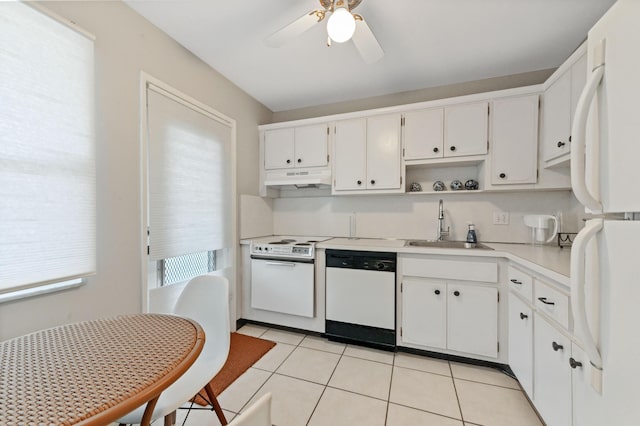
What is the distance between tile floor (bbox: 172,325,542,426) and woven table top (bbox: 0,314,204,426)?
0.88 metres

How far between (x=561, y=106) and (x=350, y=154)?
1.68 meters

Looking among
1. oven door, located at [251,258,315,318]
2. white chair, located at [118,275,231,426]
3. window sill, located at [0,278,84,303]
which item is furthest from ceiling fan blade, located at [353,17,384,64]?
window sill, located at [0,278,84,303]

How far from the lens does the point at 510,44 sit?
198cm

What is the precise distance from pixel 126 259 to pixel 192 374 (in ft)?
3.04

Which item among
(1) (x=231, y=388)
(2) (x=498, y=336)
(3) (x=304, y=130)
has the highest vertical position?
(3) (x=304, y=130)

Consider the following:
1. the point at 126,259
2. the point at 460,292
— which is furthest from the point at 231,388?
the point at 460,292

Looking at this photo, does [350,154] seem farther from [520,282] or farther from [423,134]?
[520,282]

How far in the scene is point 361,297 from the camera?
88.4 inches

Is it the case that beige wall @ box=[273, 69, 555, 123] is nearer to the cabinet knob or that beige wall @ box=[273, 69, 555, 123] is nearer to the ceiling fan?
the ceiling fan

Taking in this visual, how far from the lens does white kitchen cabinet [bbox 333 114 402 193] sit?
8.25 feet

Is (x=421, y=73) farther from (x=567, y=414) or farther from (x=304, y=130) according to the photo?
(x=567, y=414)


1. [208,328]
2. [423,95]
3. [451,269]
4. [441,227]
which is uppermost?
[423,95]

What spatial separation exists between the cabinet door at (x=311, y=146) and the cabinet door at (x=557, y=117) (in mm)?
1915

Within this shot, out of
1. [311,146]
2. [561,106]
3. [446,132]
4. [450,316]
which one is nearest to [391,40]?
[446,132]
